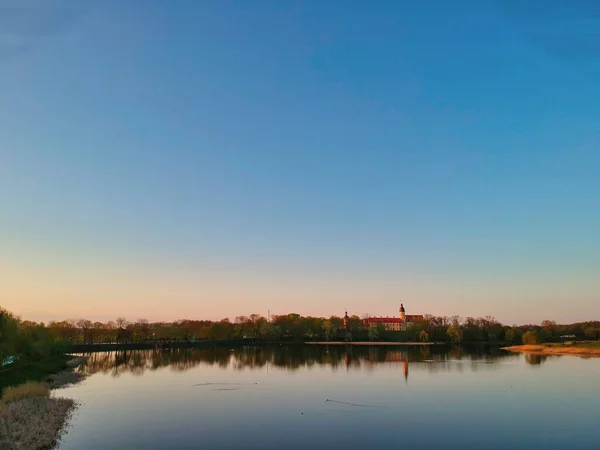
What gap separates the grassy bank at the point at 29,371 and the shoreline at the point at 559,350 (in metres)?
105

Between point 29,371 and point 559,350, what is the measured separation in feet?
387

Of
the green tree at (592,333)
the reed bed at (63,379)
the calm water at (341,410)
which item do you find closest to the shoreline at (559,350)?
the calm water at (341,410)

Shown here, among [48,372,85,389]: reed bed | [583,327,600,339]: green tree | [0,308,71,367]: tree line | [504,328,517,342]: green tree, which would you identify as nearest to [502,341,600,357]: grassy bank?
[504,328,517,342]: green tree

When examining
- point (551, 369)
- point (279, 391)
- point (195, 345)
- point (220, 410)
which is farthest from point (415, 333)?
point (220, 410)

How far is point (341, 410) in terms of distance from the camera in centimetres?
4022

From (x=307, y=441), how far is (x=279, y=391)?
22542 millimetres

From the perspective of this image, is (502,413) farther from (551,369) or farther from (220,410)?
(551,369)

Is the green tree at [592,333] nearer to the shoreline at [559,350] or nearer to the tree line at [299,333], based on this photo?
the tree line at [299,333]

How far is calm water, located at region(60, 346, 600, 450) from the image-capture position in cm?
3022

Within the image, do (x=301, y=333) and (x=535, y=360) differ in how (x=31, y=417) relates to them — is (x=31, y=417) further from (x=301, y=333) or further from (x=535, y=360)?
(x=301, y=333)

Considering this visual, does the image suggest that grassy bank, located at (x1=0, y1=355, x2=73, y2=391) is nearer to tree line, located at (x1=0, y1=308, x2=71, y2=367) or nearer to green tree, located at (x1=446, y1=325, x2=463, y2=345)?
tree line, located at (x1=0, y1=308, x2=71, y2=367)

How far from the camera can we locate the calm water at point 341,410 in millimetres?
30219

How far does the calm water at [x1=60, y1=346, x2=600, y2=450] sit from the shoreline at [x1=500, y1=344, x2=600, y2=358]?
43.7m

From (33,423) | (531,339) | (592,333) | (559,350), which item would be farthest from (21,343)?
(592,333)
